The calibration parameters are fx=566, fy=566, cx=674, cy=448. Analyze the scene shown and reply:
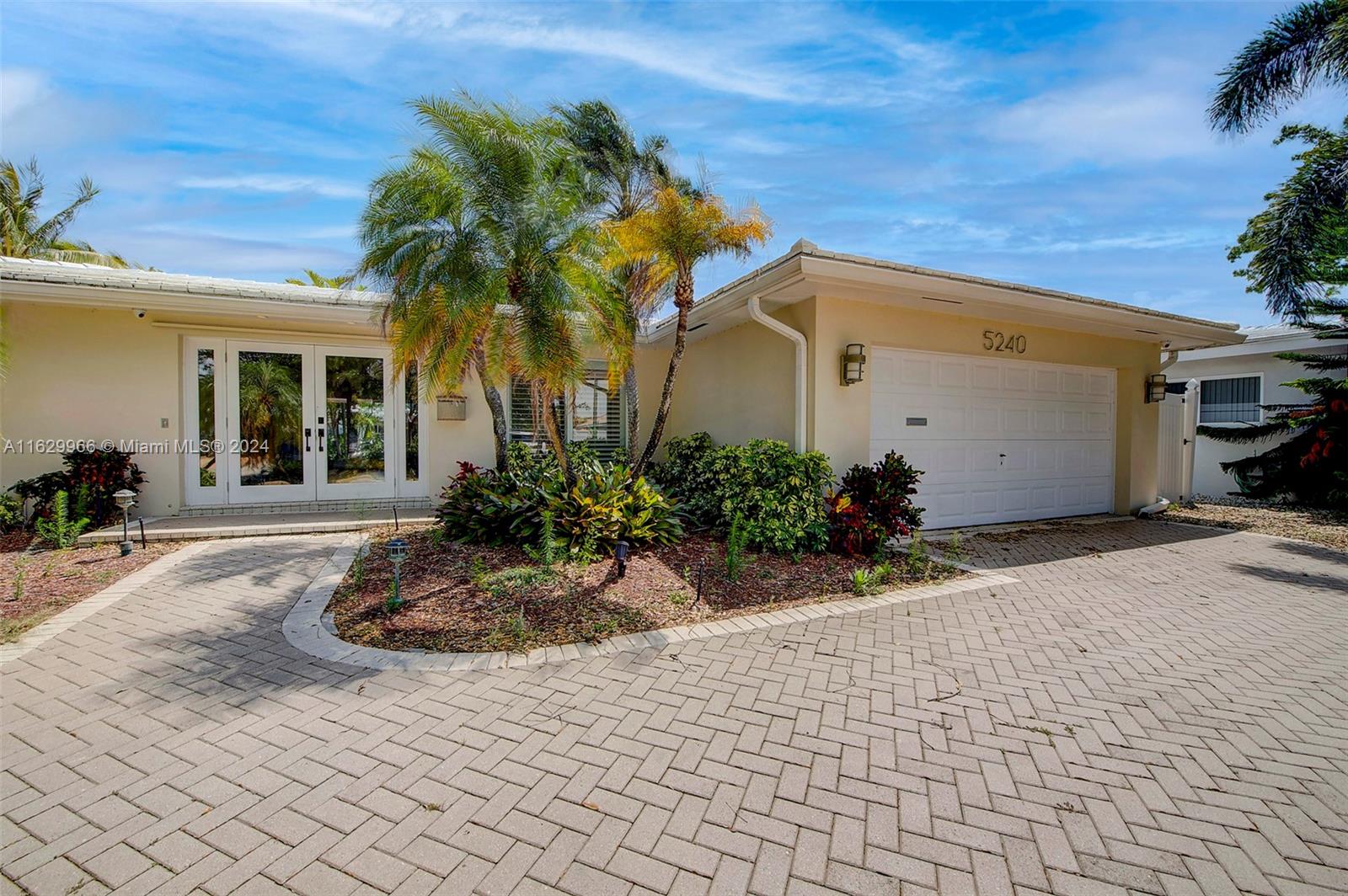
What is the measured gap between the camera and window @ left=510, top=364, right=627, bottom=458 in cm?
1030

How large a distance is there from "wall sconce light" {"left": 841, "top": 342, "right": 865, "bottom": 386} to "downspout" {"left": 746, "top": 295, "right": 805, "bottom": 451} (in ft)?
1.70

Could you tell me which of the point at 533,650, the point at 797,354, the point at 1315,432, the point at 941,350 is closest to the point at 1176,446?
the point at 1315,432

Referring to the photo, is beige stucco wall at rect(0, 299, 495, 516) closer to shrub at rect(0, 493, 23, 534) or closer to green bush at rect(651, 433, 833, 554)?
shrub at rect(0, 493, 23, 534)

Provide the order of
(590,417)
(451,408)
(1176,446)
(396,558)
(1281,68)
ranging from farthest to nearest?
(590,417) < (1176,446) < (1281,68) < (451,408) < (396,558)

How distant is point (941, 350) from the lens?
779cm

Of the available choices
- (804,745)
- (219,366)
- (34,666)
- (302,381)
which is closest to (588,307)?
(804,745)

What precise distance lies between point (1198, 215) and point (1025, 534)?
29.2 ft

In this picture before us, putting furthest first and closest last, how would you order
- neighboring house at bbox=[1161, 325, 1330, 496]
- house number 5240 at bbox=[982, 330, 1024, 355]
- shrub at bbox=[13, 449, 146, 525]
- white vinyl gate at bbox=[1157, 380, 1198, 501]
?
neighboring house at bbox=[1161, 325, 1330, 496], white vinyl gate at bbox=[1157, 380, 1198, 501], house number 5240 at bbox=[982, 330, 1024, 355], shrub at bbox=[13, 449, 146, 525]

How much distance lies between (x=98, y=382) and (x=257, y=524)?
3084 millimetres

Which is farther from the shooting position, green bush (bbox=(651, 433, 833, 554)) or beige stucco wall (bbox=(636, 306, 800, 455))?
beige stucco wall (bbox=(636, 306, 800, 455))

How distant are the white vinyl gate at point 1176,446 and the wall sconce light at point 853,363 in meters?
7.48

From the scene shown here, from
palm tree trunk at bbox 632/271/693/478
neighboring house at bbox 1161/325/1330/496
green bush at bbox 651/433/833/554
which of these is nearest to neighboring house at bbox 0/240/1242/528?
green bush at bbox 651/433/833/554

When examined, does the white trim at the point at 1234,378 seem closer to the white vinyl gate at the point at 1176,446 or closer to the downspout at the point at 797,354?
the white vinyl gate at the point at 1176,446

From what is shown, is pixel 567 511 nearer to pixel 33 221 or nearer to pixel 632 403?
pixel 632 403
